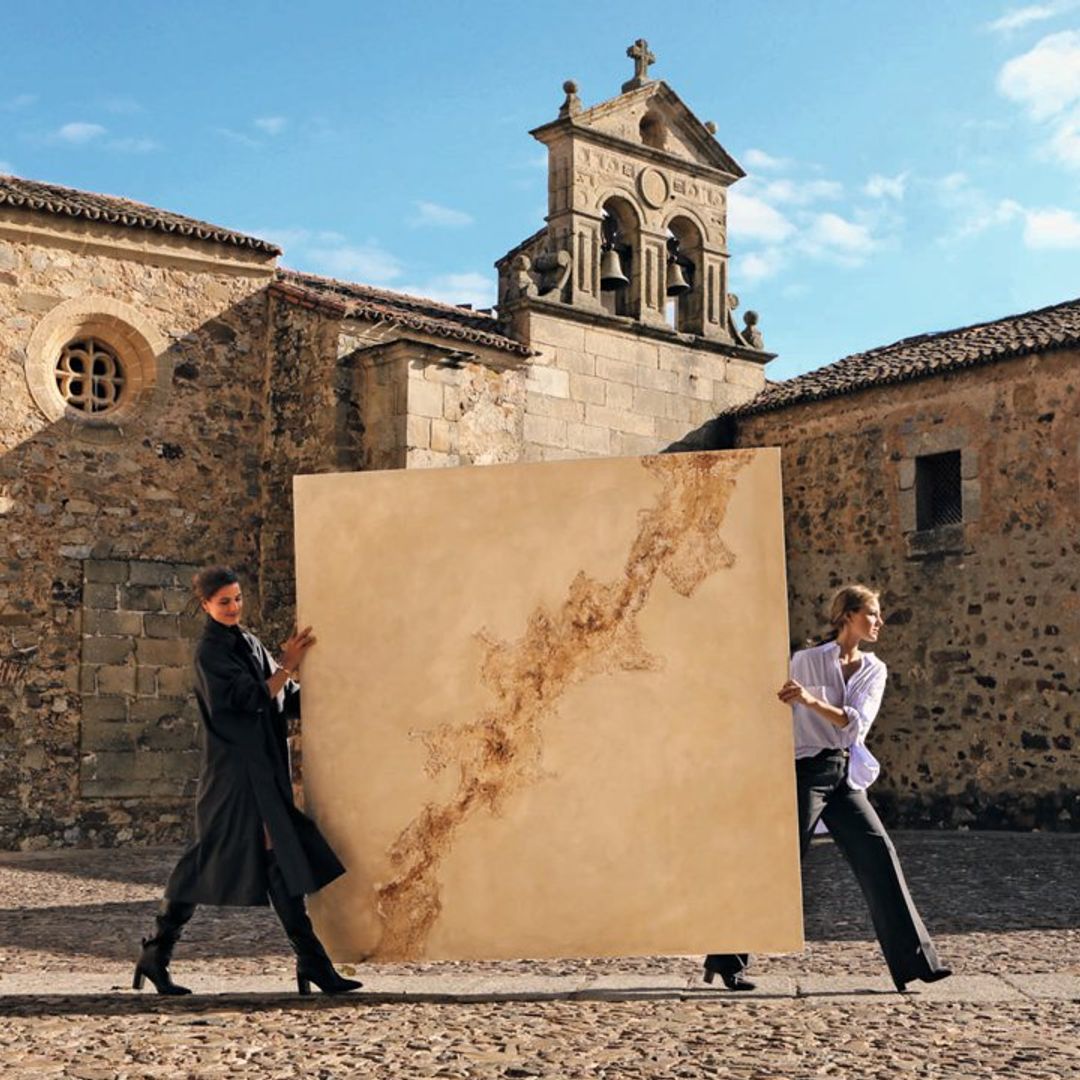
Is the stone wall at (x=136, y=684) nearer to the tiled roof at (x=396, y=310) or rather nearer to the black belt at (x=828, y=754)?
the tiled roof at (x=396, y=310)

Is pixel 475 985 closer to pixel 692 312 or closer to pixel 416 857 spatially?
pixel 416 857

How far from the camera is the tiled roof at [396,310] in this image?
14.5 metres

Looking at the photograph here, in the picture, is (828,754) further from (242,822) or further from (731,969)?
(242,822)

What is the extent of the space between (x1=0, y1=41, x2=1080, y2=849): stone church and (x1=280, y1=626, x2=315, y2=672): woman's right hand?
8.21 meters

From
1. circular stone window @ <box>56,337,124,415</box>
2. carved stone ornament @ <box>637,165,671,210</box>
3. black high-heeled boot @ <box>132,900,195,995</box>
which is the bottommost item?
black high-heeled boot @ <box>132,900,195,995</box>

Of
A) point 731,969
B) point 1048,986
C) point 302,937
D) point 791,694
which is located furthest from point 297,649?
point 1048,986

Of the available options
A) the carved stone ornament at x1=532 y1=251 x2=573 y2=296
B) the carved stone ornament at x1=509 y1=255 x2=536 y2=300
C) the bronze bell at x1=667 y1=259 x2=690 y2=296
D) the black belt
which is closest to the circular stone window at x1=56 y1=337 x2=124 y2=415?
the carved stone ornament at x1=509 y1=255 x2=536 y2=300

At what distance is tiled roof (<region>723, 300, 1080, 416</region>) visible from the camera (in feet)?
48.8

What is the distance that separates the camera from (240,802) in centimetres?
540

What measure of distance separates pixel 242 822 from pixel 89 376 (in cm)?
932

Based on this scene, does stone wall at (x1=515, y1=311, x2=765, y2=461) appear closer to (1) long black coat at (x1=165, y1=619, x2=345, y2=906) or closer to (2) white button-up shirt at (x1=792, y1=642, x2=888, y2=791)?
(2) white button-up shirt at (x1=792, y1=642, x2=888, y2=791)

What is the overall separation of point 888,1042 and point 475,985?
1780 millimetres

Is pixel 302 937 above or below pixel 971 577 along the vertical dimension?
below

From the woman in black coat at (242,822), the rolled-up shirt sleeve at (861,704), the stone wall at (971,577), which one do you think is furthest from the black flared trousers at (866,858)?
the stone wall at (971,577)
